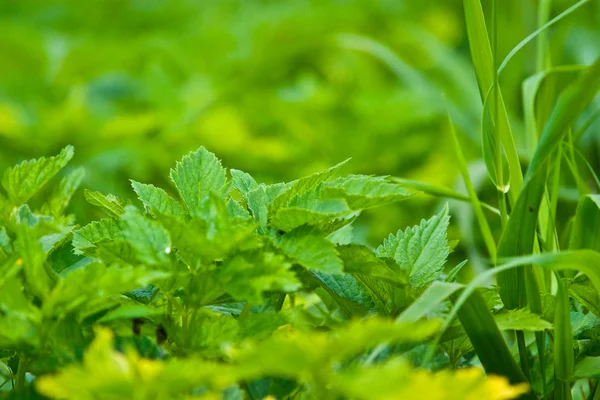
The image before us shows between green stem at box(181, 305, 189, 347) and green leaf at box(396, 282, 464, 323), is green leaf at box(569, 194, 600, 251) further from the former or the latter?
green stem at box(181, 305, 189, 347)

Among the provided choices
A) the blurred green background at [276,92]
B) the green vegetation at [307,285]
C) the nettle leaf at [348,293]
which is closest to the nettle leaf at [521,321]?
the green vegetation at [307,285]

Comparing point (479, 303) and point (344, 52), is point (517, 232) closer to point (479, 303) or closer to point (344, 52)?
point (479, 303)

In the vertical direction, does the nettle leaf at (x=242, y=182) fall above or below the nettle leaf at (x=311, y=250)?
above

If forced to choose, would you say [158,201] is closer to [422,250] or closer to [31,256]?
[31,256]

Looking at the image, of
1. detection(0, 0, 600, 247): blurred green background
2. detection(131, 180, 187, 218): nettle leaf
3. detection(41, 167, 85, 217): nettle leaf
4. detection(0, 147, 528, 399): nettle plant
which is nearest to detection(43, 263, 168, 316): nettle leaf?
detection(0, 147, 528, 399): nettle plant

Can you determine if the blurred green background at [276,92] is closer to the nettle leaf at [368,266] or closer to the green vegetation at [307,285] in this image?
the green vegetation at [307,285]

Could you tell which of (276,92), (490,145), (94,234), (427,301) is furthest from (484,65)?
(276,92)
